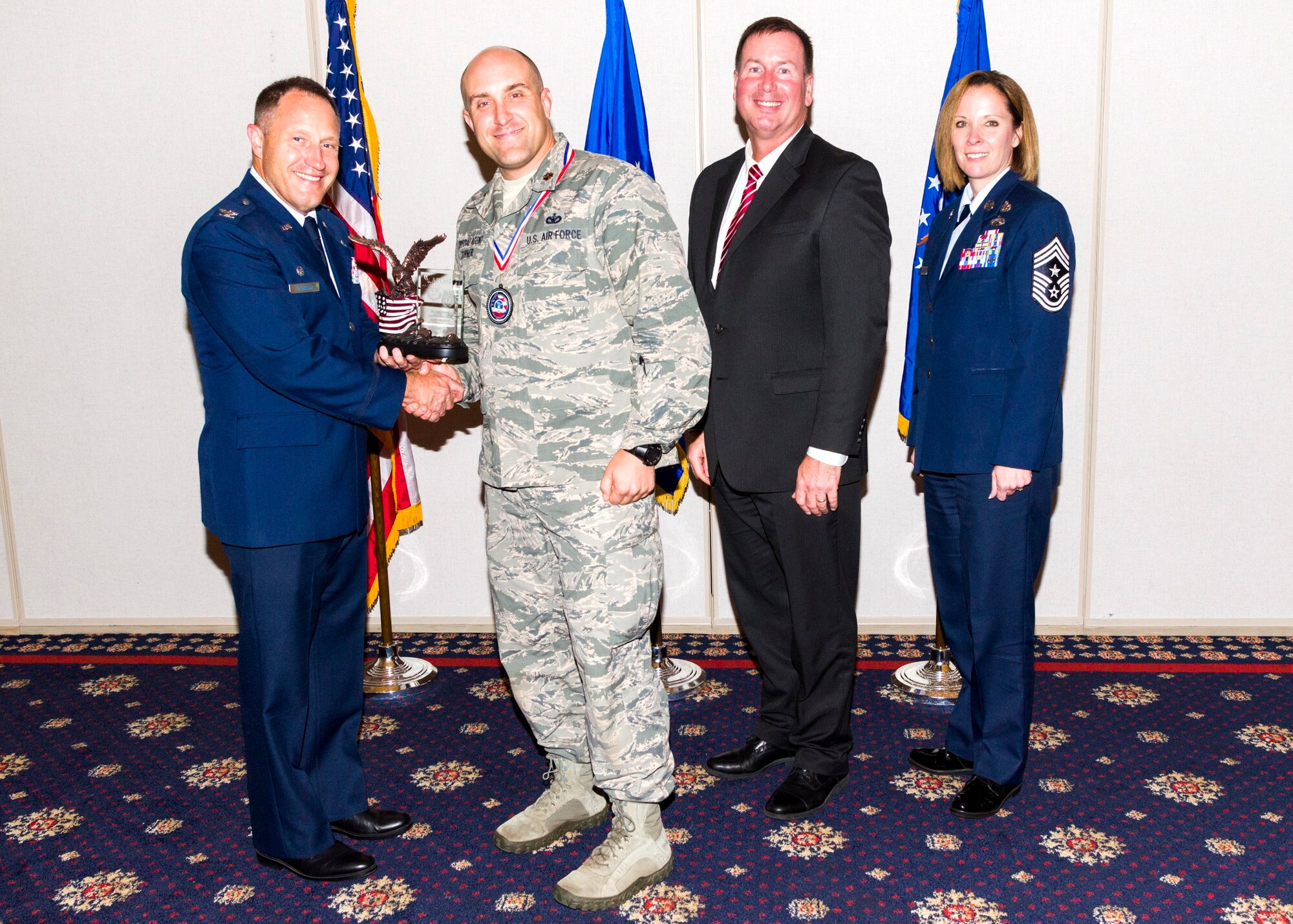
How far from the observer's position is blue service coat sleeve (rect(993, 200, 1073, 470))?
248 centimetres

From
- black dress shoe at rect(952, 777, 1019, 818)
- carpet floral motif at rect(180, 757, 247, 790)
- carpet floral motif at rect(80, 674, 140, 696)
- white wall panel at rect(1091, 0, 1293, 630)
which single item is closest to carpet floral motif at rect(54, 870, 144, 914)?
carpet floral motif at rect(180, 757, 247, 790)

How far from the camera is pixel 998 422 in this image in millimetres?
2570

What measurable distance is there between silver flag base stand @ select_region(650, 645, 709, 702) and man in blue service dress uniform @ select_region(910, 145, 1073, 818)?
3.46 ft

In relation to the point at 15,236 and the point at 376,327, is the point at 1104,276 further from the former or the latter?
the point at 15,236

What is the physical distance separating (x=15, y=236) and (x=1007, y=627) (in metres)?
4.16

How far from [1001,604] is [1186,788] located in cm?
76

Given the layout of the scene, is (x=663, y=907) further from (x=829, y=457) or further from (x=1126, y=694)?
(x=1126, y=694)

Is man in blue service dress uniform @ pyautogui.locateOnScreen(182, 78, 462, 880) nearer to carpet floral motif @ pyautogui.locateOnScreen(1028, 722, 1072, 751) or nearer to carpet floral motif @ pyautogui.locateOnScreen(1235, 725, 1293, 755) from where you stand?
carpet floral motif @ pyautogui.locateOnScreen(1028, 722, 1072, 751)

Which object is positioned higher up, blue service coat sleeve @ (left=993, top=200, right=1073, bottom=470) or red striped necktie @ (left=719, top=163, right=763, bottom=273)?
red striped necktie @ (left=719, top=163, right=763, bottom=273)

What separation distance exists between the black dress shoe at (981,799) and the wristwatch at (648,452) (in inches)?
50.0

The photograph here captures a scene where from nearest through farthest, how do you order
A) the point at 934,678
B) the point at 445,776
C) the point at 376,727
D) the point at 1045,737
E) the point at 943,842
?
the point at 943,842, the point at 445,776, the point at 1045,737, the point at 376,727, the point at 934,678

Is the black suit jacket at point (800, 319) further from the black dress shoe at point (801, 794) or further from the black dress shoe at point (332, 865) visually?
the black dress shoe at point (332, 865)

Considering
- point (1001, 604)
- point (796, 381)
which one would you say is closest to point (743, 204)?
point (796, 381)

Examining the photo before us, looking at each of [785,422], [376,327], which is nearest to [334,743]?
[376,327]
